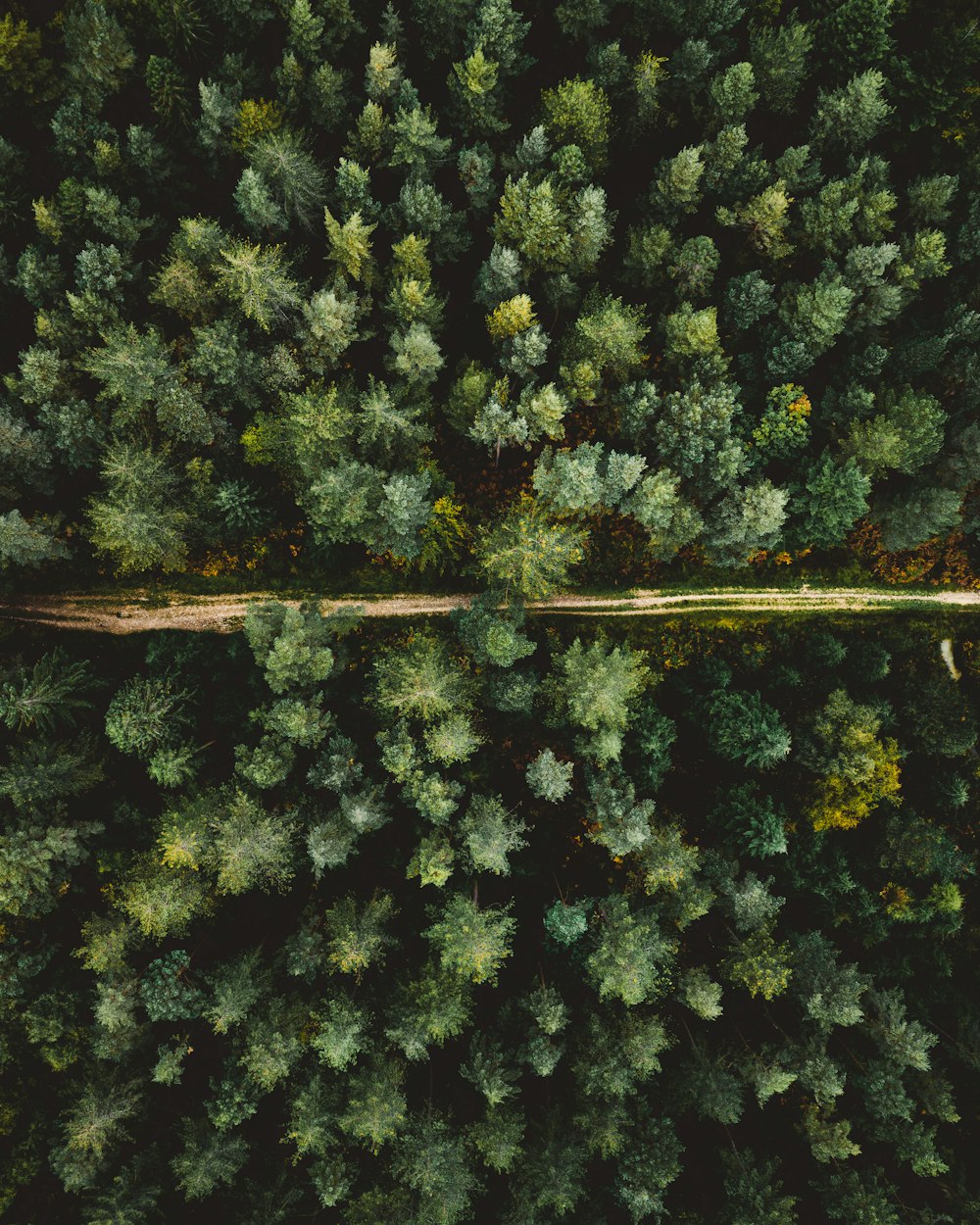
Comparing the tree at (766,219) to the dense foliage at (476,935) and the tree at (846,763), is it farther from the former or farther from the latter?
the tree at (846,763)

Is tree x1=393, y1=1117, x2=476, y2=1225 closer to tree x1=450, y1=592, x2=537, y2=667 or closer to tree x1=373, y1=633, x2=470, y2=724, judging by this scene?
tree x1=373, y1=633, x2=470, y2=724

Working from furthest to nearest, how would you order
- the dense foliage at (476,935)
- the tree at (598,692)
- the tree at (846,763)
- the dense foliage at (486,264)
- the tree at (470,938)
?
1. the tree at (846,763)
2. the dense foliage at (486,264)
3. the tree at (598,692)
4. the dense foliage at (476,935)
5. the tree at (470,938)

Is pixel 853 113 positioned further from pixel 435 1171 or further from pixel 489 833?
pixel 435 1171

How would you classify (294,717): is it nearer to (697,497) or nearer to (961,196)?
(697,497)

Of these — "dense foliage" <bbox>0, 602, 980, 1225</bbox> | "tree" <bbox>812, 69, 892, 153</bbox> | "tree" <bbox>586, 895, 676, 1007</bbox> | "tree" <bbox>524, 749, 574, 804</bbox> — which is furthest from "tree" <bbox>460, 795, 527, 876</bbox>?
"tree" <bbox>812, 69, 892, 153</bbox>

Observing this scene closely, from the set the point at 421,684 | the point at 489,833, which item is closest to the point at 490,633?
the point at 421,684

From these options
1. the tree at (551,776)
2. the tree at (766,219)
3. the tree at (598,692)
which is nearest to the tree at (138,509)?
the tree at (598,692)
